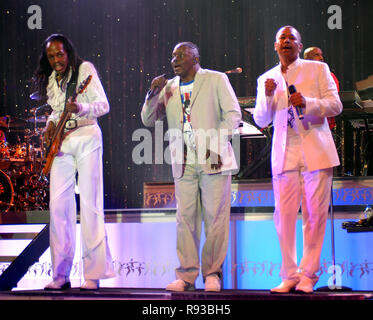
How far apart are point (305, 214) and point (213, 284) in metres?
0.80

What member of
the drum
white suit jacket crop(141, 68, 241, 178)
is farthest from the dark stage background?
white suit jacket crop(141, 68, 241, 178)

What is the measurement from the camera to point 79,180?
4020 mm

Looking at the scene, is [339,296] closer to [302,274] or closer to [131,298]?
[302,274]

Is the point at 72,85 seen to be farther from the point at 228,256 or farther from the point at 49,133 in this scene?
the point at 228,256

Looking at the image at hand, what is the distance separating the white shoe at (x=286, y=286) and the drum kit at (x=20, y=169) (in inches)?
191

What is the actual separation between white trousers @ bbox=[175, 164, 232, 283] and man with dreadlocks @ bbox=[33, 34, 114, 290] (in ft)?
1.90

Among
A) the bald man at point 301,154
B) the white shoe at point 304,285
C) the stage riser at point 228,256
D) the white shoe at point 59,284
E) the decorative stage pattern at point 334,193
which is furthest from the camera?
the decorative stage pattern at point 334,193

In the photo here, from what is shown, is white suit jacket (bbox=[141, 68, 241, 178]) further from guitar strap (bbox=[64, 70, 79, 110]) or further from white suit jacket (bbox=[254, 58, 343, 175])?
guitar strap (bbox=[64, 70, 79, 110])

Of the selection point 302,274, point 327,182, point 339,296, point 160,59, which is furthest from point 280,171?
point 160,59

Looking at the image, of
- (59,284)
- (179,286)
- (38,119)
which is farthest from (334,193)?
(38,119)

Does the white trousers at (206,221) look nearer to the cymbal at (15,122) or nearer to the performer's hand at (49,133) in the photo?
the performer's hand at (49,133)

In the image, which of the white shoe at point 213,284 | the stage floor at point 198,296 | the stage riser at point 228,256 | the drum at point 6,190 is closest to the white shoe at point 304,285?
the stage floor at point 198,296

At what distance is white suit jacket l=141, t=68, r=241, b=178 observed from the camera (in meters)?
3.96

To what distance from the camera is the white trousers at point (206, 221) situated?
3904mm
